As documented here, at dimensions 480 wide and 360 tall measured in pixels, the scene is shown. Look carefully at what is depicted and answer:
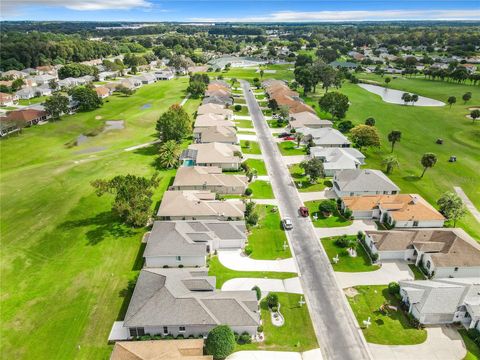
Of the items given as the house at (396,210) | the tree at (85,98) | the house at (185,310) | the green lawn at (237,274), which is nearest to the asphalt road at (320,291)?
the green lawn at (237,274)

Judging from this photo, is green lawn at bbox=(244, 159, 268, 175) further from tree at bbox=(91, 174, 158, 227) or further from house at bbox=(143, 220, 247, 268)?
tree at bbox=(91, 174, 158, 227)

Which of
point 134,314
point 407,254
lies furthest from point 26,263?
point 407,254

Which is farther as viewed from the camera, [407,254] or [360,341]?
[407,254]

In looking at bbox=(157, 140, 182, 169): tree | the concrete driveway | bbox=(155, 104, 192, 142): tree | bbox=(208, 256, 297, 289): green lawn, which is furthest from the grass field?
the concrete driveway

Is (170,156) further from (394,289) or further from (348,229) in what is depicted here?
(394,289)

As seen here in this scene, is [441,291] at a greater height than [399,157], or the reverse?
[441,291]

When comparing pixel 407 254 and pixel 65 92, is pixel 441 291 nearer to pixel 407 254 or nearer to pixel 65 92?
pixel 407 254
